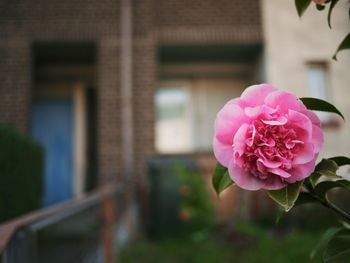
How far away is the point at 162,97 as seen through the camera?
9.57m

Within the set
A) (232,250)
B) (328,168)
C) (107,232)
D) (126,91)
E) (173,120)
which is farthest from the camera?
(173,120)

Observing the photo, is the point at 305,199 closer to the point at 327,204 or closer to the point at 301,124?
the point at 327,204

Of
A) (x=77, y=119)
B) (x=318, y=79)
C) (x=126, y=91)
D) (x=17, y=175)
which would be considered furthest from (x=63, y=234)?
(x=318, y=79)

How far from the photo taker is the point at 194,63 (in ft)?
30.1

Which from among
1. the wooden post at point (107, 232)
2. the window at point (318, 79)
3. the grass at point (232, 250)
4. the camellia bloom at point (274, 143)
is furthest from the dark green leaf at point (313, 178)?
the window at point (318, 79)

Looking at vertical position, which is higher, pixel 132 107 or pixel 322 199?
pixel 132 107

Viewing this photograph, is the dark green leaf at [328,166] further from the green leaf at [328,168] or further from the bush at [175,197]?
the bush at [175,197]

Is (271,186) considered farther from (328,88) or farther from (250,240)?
(328,88)

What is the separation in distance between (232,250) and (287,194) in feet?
13.5

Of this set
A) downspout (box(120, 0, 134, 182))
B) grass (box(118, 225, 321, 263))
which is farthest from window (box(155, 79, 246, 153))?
grass (box(118, 225, 321, 263))

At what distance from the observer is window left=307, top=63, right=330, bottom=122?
26.6ft

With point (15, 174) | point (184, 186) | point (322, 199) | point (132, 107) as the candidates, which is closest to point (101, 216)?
point (15, 174)

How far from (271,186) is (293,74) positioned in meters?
7.40

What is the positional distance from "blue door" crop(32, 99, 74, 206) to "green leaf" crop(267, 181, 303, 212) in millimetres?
8438
